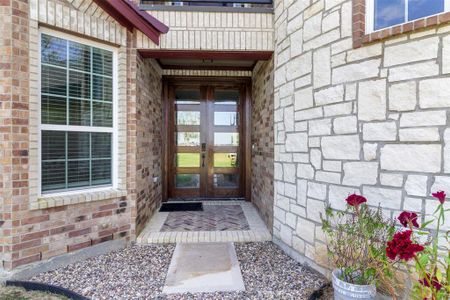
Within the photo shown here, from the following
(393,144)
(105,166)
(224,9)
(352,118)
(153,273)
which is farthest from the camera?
(224,9)

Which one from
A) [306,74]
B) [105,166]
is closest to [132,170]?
[105,166]

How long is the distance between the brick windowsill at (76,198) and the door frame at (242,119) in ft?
6.78

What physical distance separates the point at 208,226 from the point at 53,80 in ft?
8.93

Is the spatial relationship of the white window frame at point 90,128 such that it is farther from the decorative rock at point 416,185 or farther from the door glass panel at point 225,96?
the decorative rock at point 416,185

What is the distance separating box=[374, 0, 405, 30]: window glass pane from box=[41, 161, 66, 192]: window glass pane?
136 inches

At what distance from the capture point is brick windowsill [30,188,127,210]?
103 inches

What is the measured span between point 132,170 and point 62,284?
1408mm

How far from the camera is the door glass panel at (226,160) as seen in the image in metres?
5.48

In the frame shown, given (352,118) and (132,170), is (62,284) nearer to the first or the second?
(132,170)

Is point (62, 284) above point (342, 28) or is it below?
below

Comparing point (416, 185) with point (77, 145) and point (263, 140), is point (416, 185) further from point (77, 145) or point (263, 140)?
point (77, 145)

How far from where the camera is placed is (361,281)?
1.92 m

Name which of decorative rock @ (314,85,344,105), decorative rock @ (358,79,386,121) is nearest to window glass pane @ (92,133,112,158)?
decorative rock @ (314,85,344,105)

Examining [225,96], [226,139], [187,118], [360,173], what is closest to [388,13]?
[360,173]
